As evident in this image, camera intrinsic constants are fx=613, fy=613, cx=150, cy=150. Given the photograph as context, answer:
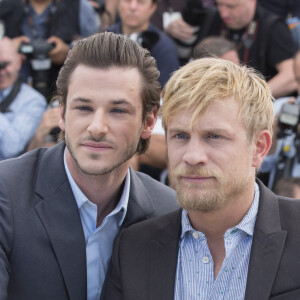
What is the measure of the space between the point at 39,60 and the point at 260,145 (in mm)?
3301

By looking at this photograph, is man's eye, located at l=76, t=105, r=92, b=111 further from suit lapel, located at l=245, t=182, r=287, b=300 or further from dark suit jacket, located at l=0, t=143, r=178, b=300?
suit lapel, located at l=245, t=182, r=287, b=300

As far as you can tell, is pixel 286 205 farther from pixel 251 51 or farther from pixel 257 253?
pixel 251 51

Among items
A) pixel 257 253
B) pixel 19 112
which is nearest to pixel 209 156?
pixel 257 253

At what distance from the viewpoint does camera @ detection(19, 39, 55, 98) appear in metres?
5.18

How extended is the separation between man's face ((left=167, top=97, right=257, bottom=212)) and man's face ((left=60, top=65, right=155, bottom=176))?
0.33 meters

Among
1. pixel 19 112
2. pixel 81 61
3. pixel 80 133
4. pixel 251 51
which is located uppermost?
pixel 81 61

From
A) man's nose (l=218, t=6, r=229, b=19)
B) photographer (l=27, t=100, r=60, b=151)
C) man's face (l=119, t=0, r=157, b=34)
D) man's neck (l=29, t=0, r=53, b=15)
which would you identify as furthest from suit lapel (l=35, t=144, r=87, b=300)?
A: man's neck (l=29, t=0, r=53, b=15)

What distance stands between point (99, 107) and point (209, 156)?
0.51m

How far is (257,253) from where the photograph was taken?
2145 millimetres

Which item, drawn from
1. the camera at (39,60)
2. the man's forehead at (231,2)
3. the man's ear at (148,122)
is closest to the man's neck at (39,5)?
the camera at (39,60)

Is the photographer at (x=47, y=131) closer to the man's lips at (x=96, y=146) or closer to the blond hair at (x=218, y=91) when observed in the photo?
the man's lips at (x=96, y=146)

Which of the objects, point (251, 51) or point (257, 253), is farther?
point (251, 51)

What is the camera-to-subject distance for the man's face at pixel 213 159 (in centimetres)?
214

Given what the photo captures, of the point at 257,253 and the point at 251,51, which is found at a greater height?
the point at 257,253
